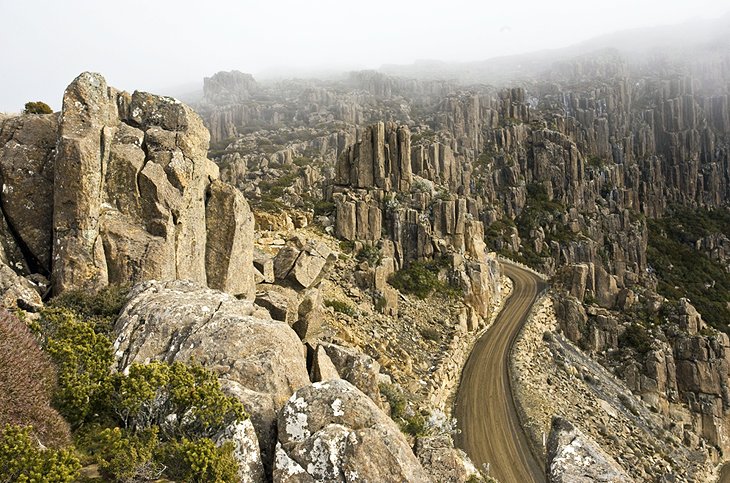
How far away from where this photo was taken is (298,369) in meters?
10.7

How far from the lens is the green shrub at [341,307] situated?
30000 mm

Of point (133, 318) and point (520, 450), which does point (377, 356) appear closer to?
point (520, 450)

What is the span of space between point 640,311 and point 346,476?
2311 inches

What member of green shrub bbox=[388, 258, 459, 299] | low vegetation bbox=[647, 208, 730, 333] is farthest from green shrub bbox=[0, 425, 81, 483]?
low vegetation bbox=[647, 208, 730, 333]

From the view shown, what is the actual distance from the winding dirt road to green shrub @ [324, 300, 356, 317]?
9.68 m

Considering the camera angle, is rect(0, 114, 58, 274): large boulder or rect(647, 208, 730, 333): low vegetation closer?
rect(0, 114, 58, 274): large boulder

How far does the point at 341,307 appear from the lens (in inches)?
1188

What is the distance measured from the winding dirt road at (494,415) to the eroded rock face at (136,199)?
54.5 feet

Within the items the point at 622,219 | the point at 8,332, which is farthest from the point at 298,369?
the point at 622,219

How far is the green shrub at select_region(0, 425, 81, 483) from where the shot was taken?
5.68m

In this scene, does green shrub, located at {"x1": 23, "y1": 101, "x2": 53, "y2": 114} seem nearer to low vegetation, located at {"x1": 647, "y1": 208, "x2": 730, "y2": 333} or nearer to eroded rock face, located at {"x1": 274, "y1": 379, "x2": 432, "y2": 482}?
eroded rock face, located at {"x1": 274, "y1": 379, "x2": 432, "y2": 482}

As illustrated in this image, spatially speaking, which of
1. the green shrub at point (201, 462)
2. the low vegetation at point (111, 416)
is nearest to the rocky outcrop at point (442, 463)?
the green shrub at point (201, 462)

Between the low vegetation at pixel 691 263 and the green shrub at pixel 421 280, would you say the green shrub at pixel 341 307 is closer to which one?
the green shrub at pixel 421 280

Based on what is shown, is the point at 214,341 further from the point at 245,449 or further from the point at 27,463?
the point at 27,463
